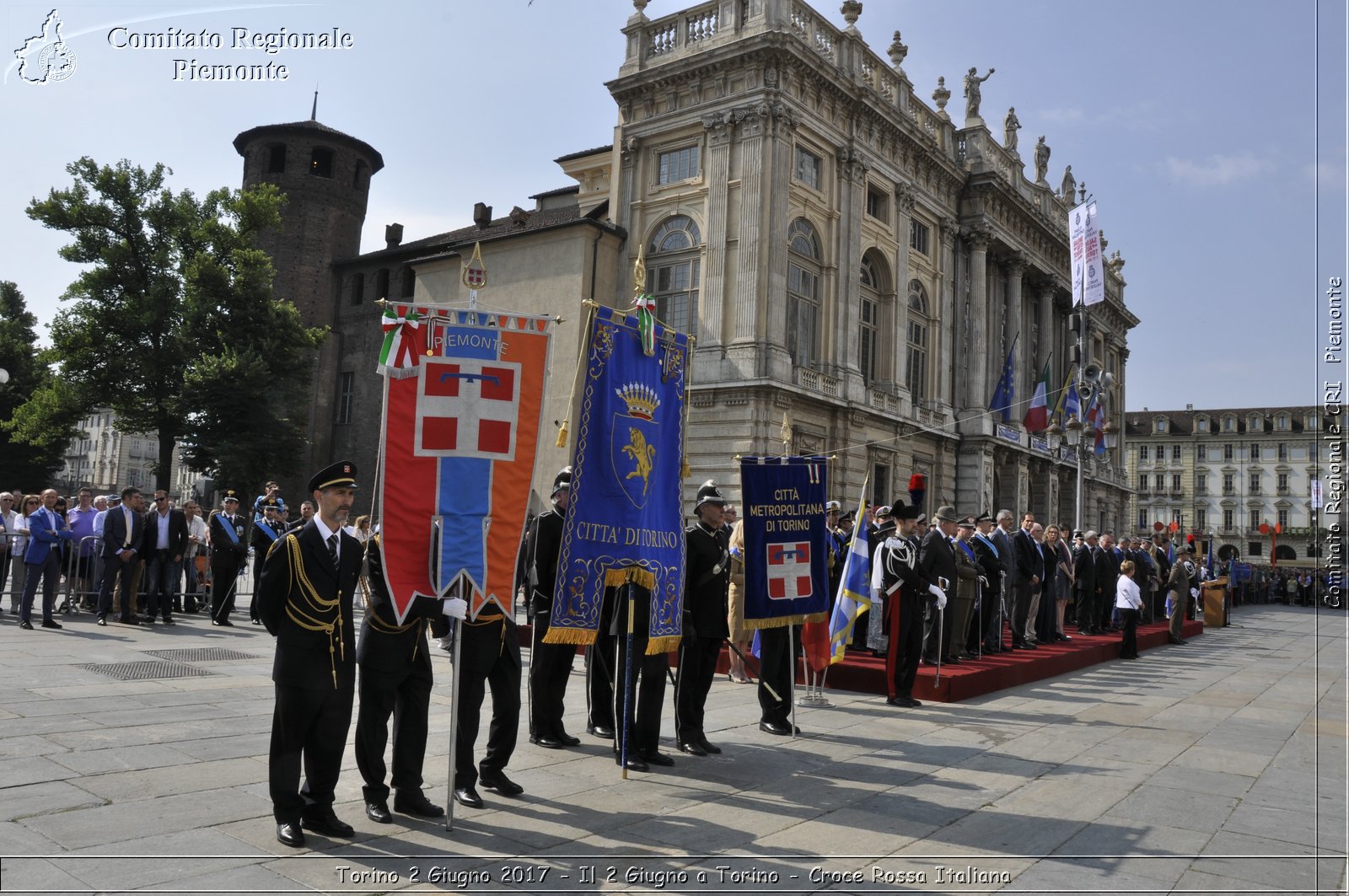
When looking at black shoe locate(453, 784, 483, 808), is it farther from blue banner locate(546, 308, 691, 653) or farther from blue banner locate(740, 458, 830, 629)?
blue banner locate(740, 458, 830, 629)

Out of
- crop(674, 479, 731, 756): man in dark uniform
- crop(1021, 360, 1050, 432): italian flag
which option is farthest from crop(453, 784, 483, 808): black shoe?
crop(1021, 360, 1050, 432): italian flag

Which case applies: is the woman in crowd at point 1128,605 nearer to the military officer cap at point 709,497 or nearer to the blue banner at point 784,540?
the blue banner at point 784,540

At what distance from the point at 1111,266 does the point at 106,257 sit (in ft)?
173

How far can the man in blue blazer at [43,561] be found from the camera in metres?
13.6

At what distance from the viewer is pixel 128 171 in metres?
35.3

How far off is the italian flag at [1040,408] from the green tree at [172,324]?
2808 cm

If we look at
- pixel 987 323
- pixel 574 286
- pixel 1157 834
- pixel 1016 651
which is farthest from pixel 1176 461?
pixel 1157 834

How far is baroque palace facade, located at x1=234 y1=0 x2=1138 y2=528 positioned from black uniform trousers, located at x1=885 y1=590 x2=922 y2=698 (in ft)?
37.6

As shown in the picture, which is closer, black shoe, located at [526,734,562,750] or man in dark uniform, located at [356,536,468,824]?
man in dark uniform, located at [356,536,468,824]

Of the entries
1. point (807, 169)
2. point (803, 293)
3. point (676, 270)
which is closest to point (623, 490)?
point (676, 270)

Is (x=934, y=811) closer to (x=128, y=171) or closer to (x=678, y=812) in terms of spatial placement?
(x=678, y=812)

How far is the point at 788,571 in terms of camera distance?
9078 millimetres

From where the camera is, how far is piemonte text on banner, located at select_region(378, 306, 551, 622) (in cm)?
574

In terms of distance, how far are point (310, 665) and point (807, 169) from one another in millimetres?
26525
